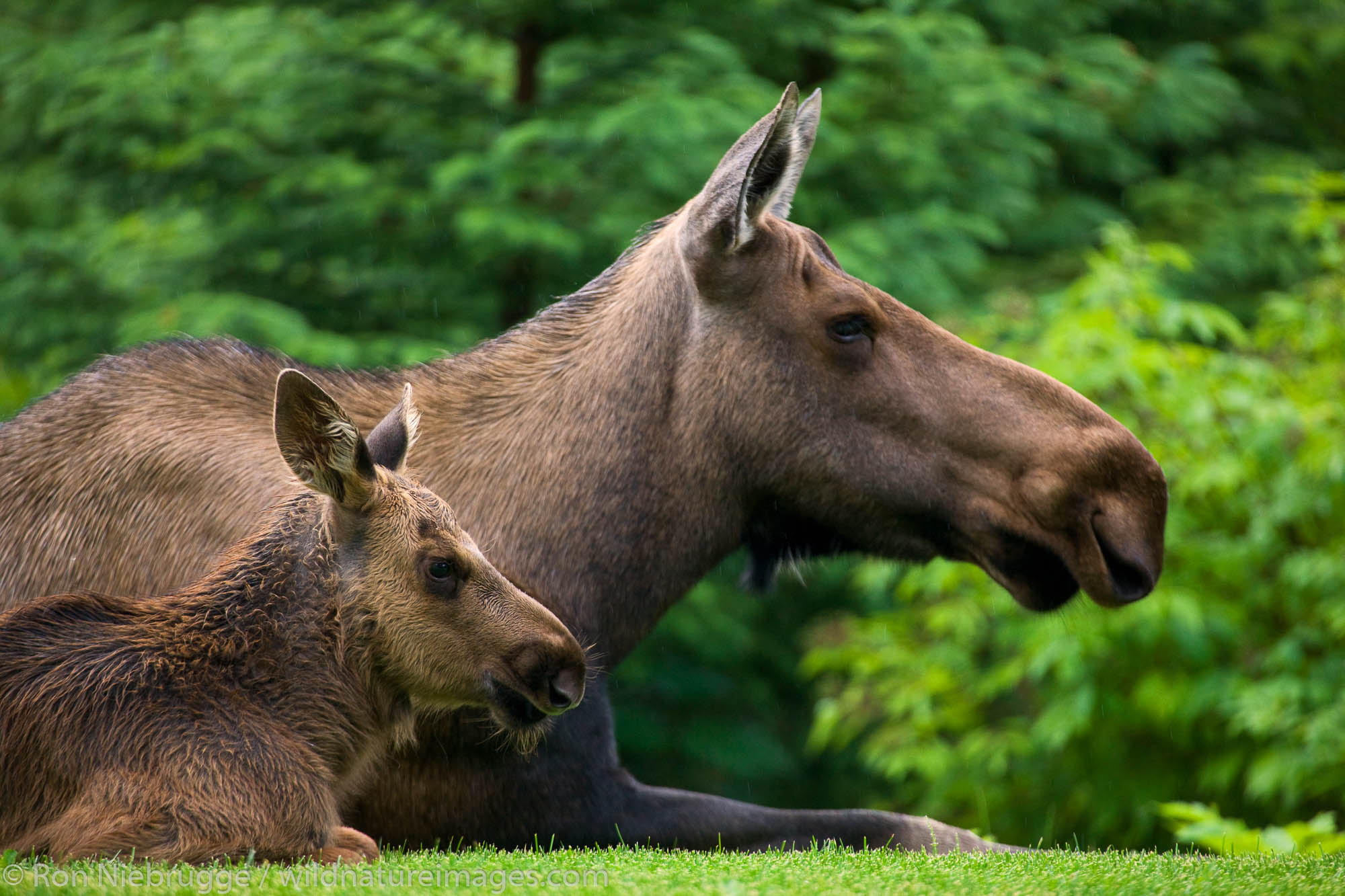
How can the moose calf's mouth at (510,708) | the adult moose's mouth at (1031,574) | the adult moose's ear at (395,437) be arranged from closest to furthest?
the moose calf's mouth at (510,708) → the adult moose's ear at (395,437) → the adult moose's mouth at (1031,574)

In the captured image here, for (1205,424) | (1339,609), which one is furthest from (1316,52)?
(1339,609)

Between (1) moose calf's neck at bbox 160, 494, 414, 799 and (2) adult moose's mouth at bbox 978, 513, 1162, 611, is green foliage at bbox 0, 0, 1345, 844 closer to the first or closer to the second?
(2) adult moose's mouth at bbox 978, 513, 1162, 611

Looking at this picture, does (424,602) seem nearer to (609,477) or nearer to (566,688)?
(566,688)

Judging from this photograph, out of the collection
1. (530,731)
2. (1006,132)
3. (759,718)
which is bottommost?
(759,718)

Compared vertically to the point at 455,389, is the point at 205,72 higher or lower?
lower

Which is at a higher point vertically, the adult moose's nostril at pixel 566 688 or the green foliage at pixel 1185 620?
the adult moose's nostril at pixel 566 688

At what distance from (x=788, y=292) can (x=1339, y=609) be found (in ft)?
14.8

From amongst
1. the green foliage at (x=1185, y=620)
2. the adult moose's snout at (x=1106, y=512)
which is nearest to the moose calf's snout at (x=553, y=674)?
the adult moose's snout at (x=1106, y=512)

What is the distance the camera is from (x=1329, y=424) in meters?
7.95

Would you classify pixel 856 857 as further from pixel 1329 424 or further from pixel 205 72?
pixel 205 72

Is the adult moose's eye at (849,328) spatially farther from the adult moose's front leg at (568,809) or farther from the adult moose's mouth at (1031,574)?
the adult moose's front leg at (568,809)

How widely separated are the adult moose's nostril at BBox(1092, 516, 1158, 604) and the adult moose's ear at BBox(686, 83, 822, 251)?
142 centimetres

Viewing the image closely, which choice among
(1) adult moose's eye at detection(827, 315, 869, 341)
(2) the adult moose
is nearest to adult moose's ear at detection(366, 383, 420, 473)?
(2) the adult moose

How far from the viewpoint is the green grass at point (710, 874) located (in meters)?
3.13
